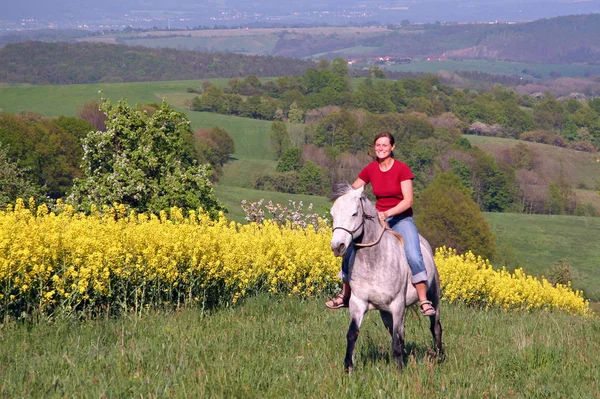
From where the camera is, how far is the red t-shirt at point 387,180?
8844 mm

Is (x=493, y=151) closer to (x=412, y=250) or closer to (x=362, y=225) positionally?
(x=412, y=250)

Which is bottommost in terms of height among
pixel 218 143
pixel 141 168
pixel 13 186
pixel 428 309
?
pixel 218 143

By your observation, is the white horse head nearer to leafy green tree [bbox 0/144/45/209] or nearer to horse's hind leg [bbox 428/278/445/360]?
horse's hind leg [bbox 428/278/445/360]

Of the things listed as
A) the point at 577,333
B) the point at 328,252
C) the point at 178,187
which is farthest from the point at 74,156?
the point at 577,333

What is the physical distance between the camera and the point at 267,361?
28.3 feet

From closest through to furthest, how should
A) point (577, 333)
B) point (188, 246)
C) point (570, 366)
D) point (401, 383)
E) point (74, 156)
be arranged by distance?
1. point (401, 383)
2. point (570, 366)
3. point (577, 333)
4. point (188, 246)
5. point (74, 156)

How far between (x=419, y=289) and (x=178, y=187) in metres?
17.6

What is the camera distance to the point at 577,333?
39.0ft

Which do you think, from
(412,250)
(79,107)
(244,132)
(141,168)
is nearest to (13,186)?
(141,168)

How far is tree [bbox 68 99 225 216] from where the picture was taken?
83.9 feet

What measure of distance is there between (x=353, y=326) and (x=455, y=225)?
8977cm

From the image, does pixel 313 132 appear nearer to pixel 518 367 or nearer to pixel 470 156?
pixel 470 156

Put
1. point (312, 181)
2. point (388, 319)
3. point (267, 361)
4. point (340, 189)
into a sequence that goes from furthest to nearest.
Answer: point (312, 181)
point (388, 319)
point (267, 361)
point (340, 189)

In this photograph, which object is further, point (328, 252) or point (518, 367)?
point (328, 252)
